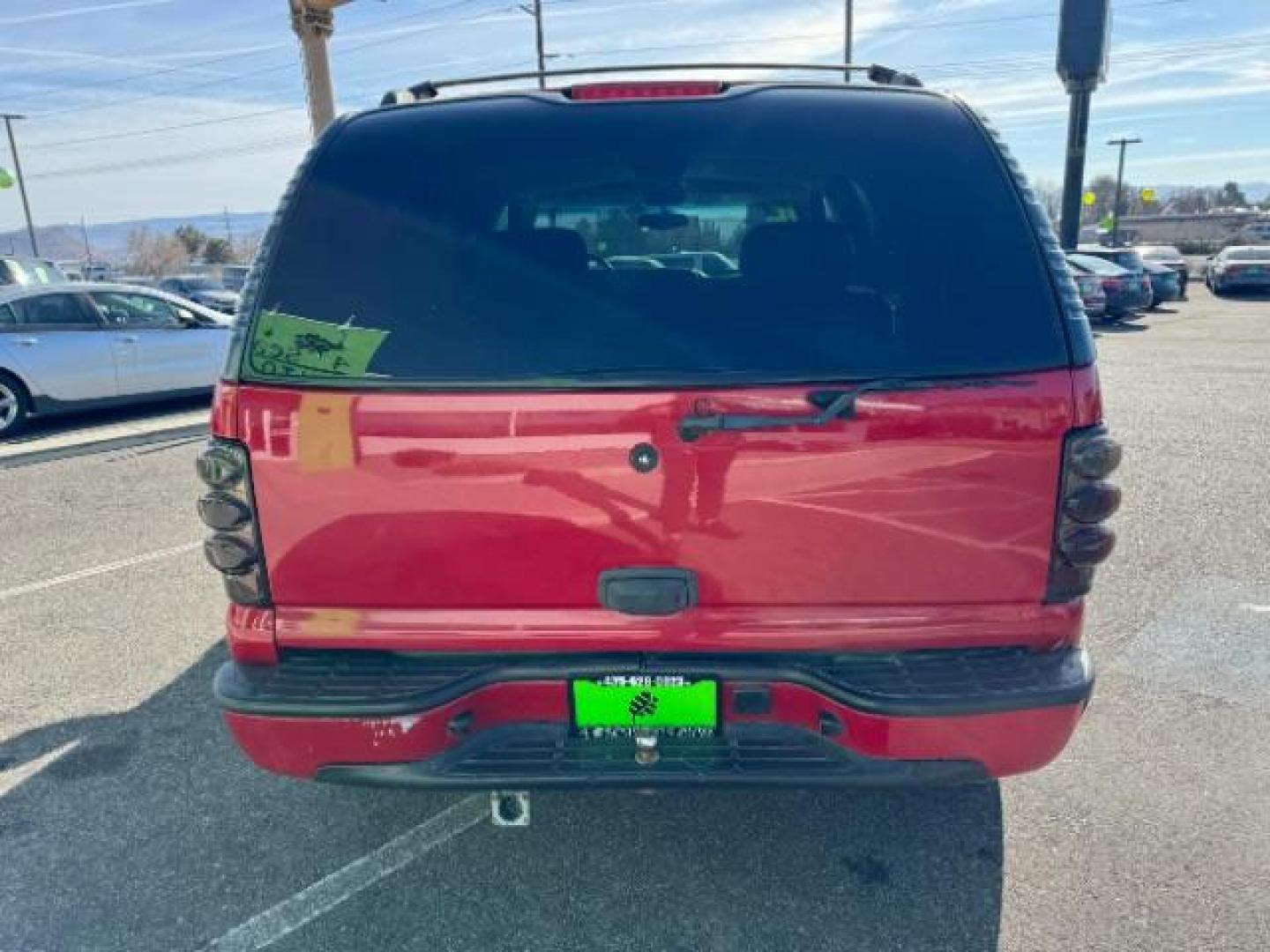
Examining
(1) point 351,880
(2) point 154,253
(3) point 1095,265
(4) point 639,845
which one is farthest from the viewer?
(2) point 154,253

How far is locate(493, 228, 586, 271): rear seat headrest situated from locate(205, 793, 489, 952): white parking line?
144 cm

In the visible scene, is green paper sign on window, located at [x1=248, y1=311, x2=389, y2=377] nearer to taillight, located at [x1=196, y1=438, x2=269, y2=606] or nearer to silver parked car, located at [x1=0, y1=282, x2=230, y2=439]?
taillight, located at [x1=196, y1=438, x2=269, y2=606]

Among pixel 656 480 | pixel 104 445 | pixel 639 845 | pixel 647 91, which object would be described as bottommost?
pixel 104 445

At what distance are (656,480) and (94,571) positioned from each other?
432 cm

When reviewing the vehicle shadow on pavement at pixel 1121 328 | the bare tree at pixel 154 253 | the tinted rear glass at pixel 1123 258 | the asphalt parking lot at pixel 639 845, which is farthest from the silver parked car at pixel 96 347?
the bare tree at pixel 154 253

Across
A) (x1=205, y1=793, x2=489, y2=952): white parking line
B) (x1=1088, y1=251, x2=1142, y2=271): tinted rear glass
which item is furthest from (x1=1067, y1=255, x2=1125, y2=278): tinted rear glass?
(x1=205, y1=793, x2=489, y2=952): white parking line

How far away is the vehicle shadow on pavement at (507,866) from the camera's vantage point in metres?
2.22

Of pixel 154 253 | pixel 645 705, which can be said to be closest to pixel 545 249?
pixel 645 705

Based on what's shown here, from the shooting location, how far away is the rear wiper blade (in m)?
1.88

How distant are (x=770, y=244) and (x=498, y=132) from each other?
73cm

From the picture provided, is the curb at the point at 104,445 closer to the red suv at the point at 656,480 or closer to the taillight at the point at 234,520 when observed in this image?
the taillight at the point at 234,520

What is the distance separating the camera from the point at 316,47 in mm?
10438

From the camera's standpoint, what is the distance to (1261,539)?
4977 millimetres

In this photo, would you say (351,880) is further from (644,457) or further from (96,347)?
(96,347)
